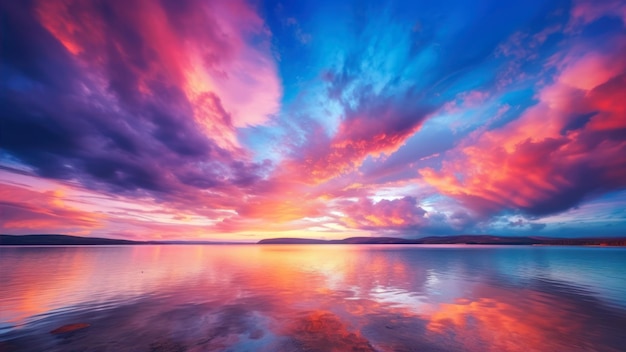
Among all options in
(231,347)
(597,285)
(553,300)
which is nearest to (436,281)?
(553,300)

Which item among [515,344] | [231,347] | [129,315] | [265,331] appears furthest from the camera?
[129,315]

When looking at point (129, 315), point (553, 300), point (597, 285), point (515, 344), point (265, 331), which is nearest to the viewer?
point (515, 344)

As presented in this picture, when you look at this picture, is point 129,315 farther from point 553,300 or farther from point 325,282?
point 553,300

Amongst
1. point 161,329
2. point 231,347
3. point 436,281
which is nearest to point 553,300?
point 436,281

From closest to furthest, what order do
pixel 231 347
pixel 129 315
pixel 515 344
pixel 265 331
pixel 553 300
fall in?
1. pixel 231 347
2. pixel 515 344
3. pixel 265 331
4. pixel 129 315
5. pixel 553 300

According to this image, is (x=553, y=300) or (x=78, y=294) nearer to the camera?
(x=553, y=300)

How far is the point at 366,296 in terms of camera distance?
96.4 feet

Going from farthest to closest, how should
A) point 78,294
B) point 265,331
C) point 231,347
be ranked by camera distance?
point 78,294 → point 265,331 → point 231,347

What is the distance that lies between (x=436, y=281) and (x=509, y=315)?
18304 millimetres

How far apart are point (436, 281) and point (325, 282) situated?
16.7 metres

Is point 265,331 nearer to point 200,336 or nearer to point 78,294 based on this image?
point 200,336

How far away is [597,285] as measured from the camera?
3888 cm

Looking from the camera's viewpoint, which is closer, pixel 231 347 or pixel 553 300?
pixel 231 347

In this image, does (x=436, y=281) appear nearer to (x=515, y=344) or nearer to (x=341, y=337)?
(x=515, y=344)
